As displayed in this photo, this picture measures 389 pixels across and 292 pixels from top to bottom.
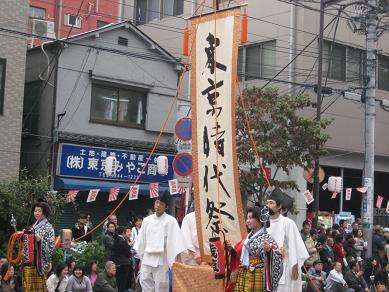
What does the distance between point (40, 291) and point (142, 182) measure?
13267 mm

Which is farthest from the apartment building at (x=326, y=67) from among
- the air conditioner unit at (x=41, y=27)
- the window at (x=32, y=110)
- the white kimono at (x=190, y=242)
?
the white kimono at (x=190, y=242)

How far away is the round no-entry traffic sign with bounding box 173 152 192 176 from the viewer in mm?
14969

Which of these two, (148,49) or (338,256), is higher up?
(148,49)

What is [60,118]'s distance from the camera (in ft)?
71.8

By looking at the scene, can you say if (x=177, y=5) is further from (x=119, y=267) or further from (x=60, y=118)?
(x=119, y=267)

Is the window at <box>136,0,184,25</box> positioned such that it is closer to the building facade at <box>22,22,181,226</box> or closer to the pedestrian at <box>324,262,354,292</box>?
the building facade at <box>22,22,181,226</box>

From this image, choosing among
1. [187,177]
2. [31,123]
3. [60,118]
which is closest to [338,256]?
[187,177]

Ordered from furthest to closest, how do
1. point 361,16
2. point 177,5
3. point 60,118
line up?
point 177,5, point 60,118, point 361,16

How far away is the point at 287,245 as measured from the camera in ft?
30.7

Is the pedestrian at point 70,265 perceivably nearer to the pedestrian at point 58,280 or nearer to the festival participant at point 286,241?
the pedestrian at point 58,280

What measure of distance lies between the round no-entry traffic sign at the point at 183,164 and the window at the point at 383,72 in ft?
50.0

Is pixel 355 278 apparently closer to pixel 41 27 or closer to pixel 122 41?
pixel 122 41

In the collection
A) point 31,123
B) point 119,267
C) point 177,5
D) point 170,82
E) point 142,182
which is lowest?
point 119,267

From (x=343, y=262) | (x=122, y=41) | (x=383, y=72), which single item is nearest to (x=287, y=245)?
(x=343, y=262)
